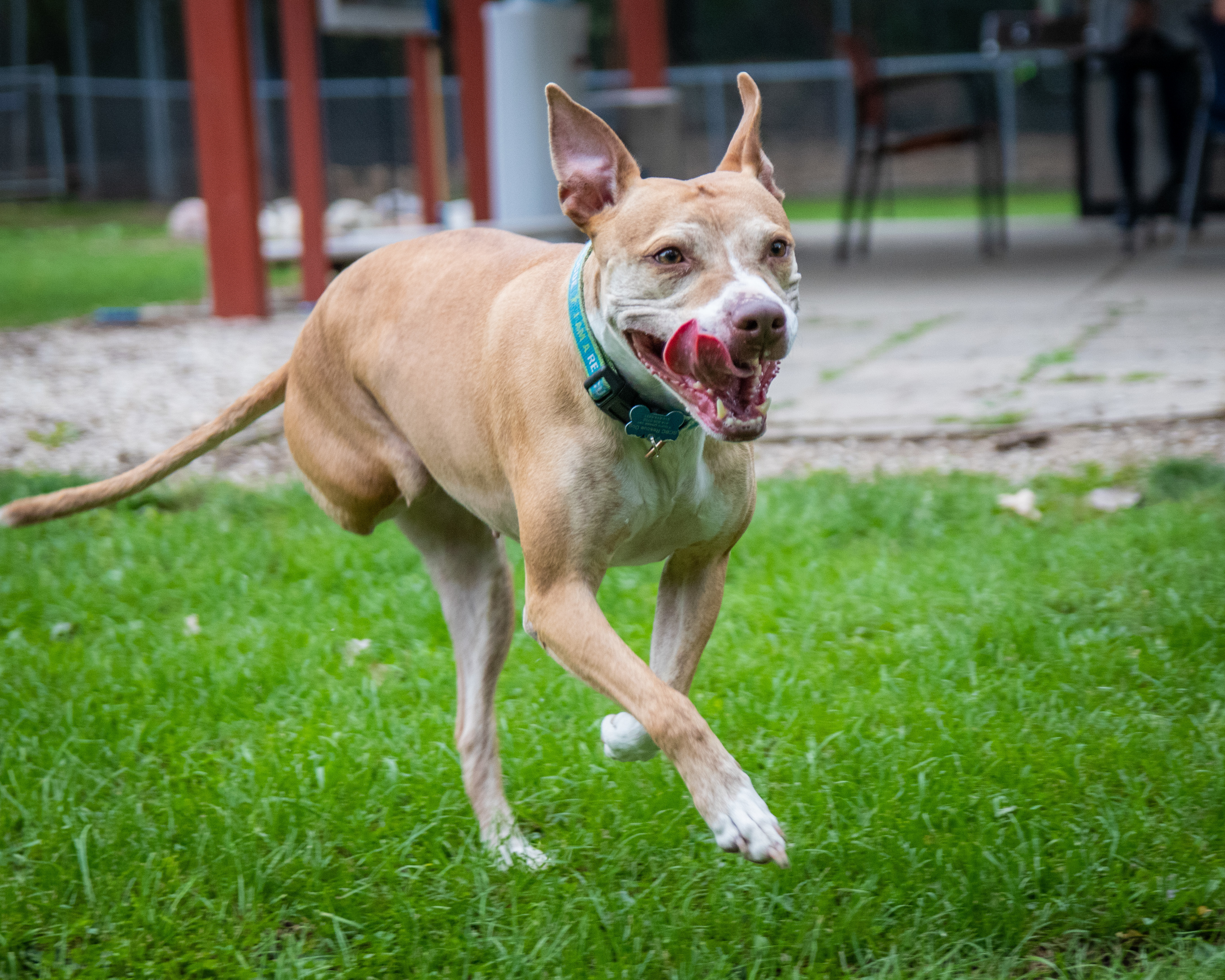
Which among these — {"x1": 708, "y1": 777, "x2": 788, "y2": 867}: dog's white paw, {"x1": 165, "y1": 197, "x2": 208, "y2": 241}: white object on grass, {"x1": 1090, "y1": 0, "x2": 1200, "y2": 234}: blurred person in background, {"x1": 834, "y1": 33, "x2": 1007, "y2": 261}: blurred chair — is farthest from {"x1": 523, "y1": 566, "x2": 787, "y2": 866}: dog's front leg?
{"x1": 165, "y1": 197, "x2": 208, "y2": 241}: white object on grass

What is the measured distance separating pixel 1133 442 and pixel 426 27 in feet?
27.8

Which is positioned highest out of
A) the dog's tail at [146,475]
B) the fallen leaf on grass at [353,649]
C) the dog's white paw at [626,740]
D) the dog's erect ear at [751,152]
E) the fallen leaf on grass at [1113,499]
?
the dog's erect ear at [751,152]

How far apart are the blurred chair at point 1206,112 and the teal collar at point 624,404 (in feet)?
24.4

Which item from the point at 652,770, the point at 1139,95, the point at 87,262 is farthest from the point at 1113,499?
the point at 87,262

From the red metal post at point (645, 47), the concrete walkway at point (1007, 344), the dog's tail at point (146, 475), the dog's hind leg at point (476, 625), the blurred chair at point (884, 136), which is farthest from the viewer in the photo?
the red metal post at point (645, 47)

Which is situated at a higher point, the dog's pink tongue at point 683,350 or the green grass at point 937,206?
the dog's pink tongue at point 683,350

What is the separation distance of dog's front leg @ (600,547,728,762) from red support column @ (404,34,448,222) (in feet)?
35.7

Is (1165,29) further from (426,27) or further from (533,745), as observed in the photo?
(533,745)

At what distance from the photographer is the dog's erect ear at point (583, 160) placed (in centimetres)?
262

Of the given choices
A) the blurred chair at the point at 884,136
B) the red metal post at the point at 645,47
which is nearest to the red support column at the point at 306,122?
the blurred chair at the point at 884,136

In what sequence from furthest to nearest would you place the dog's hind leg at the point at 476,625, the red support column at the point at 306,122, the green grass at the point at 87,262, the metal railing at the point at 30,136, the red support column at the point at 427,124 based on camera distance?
the metal railing at the point at 30,136, the red support column at the point at 427,124, the green grass at the point at 87,262, the red support column at the point at 306,122, the dog's hind leg at the point at 476,625

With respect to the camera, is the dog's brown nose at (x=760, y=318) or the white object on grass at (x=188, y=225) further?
the white object on grass at (x=188, y=225)

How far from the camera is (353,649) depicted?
3.97 m

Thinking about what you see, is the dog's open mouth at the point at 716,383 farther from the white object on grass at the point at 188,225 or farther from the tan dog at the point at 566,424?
the white object on grass at the point at 188,225
